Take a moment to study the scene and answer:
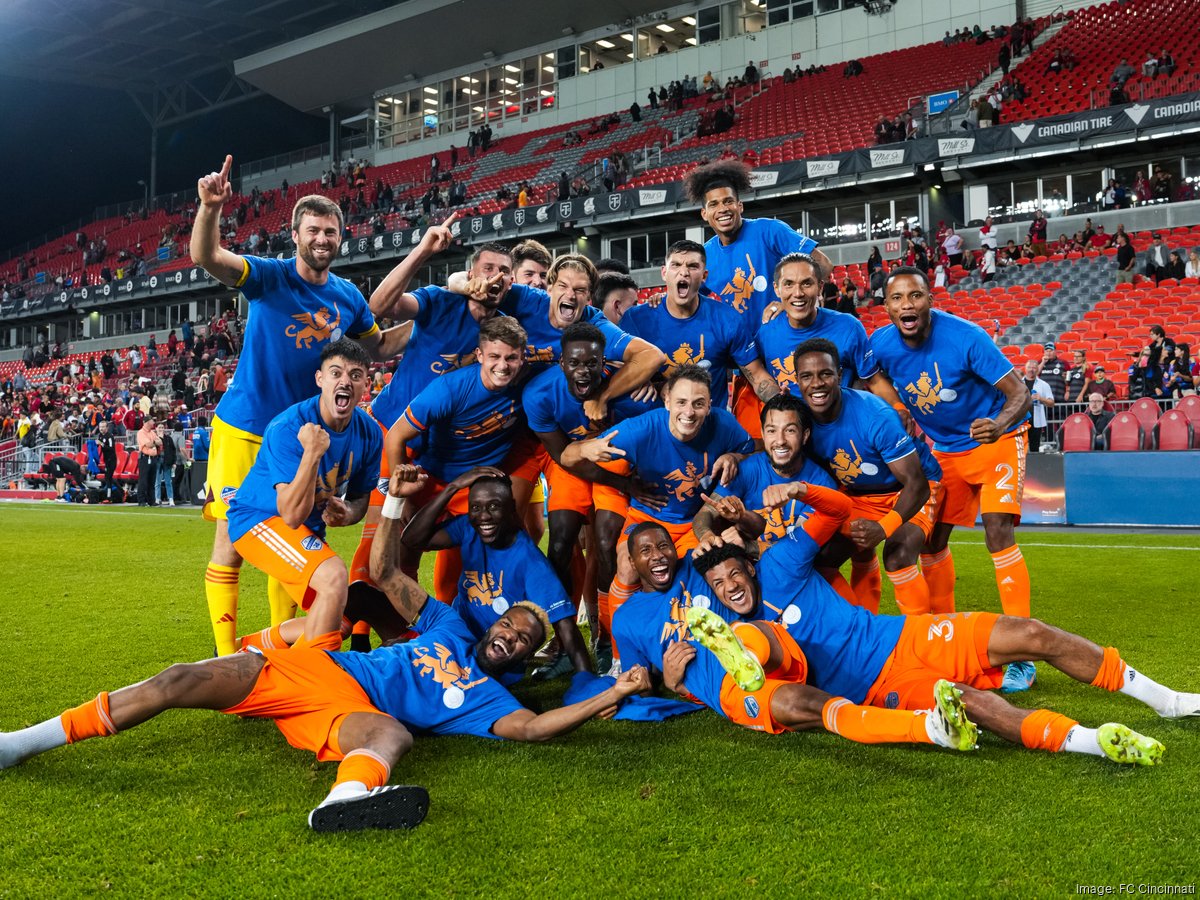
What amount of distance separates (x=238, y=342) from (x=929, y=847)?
1386 inches

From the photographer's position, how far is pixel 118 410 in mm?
28859

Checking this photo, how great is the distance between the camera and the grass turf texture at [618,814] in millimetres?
2596

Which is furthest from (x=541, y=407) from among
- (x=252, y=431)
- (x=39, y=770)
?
(x=39, y=770)

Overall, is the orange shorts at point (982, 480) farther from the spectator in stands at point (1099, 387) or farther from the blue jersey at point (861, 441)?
the spectator in stands at point (1099, 387)

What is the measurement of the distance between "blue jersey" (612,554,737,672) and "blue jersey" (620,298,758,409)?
152 cm

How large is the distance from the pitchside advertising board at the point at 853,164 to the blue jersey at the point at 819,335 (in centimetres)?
1986

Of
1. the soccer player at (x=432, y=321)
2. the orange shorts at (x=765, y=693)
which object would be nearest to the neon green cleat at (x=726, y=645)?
the orange shorts at (x=765, y=693)

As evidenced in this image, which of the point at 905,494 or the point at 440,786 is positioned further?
the point at 905,494

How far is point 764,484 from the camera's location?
4.81 m

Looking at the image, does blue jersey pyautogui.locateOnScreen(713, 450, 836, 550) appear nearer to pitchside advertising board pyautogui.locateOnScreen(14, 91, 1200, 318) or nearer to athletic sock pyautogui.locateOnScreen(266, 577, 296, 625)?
athletic sock pyautogui.locateOnScreen(266, 577, 296, 625)

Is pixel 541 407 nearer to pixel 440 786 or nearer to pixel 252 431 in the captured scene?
pixel 252 431

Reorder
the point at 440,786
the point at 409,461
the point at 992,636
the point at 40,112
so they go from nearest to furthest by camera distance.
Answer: the point at 440,786 → the point at 992,636 → the point at 409,461 → the point at 40,112

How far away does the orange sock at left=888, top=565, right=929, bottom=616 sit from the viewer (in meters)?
5.21

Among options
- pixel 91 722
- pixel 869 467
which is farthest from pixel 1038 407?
pixel 91 722
